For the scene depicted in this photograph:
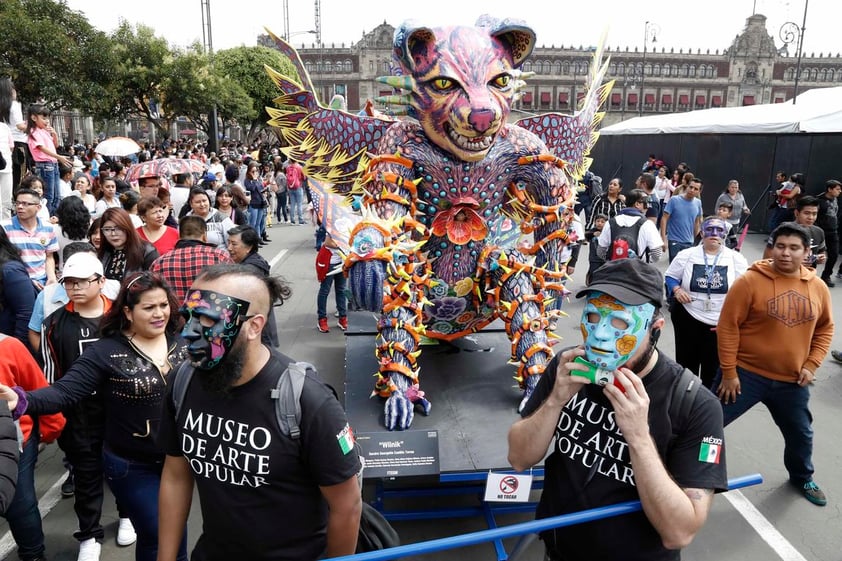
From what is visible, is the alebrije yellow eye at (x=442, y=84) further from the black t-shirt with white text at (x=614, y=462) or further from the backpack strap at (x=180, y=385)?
the backpack strap at (x=180, y=385)

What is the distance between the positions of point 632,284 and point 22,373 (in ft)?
8.32

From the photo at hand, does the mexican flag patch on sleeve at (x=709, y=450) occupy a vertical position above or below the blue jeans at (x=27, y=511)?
above

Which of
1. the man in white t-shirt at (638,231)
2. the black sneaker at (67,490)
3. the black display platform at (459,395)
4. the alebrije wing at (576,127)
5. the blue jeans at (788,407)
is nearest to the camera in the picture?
Result: the black display platform at (459,395)

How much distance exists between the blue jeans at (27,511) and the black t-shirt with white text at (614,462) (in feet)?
7.96

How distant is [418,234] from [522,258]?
0.76 m

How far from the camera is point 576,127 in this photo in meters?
4.68

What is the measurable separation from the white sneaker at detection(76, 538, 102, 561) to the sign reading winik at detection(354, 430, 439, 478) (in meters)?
1.49

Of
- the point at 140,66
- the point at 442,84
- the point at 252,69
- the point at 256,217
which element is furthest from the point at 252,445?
the point at 252,69

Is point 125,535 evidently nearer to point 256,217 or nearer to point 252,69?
Result: point 256,217

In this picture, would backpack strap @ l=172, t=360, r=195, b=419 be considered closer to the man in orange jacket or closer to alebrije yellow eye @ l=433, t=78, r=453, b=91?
alebrije yellow eye @ l=433, t=78, r=453, b=91

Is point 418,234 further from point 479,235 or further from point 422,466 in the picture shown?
point 422,466

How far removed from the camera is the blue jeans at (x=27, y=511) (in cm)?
280

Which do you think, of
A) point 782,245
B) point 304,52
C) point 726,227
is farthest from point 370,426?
point 304,52

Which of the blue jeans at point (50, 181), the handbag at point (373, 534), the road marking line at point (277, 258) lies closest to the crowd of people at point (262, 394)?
the handbag at point (373, 534)
